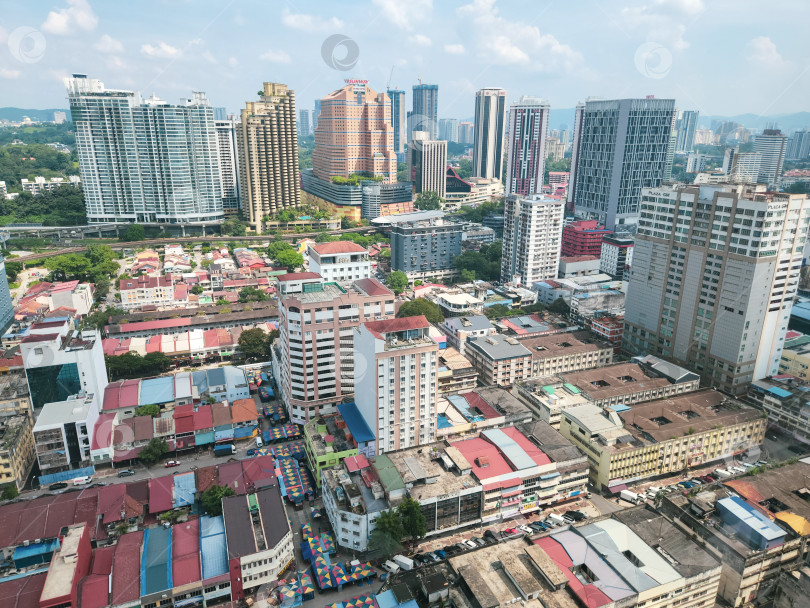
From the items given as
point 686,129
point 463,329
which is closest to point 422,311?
point 463,329

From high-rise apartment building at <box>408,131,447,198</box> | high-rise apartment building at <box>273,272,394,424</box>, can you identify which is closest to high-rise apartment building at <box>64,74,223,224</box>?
high-rise apartment building at <box>408,131,447,198</box>

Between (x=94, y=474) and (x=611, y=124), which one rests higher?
(x=611, y=124)

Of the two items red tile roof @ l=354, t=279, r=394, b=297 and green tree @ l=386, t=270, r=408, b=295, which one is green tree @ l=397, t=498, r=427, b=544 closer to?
red tile roof @ l=354, t=279, r=394, b=297

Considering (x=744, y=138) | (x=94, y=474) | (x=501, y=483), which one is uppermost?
(x=744, y=138)

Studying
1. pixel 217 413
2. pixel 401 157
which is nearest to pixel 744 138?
pixel 217 413

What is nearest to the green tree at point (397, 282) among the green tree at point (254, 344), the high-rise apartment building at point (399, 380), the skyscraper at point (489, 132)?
the green tree at point (254, 344)

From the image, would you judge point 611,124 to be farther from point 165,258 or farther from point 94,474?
point 94,474
